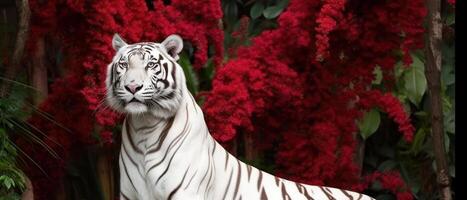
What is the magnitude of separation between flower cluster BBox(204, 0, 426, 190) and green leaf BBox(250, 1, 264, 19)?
1722mm

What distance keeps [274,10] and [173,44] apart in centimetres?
310

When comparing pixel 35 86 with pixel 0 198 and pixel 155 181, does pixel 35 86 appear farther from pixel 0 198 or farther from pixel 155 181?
pixel 155 181

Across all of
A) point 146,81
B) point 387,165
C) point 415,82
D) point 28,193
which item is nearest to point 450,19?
point 415,82

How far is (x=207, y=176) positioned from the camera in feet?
15.1

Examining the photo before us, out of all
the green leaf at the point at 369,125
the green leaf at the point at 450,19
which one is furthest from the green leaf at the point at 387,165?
the green leaf at the point at 450,19

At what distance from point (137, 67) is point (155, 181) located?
559 mm

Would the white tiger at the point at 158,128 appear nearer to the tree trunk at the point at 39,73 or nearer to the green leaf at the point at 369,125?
the tree trunk at the point at 39,73

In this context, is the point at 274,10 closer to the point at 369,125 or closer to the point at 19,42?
the point at 369,125

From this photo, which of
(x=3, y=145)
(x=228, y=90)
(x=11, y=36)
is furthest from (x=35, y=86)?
(x=228, y=90)

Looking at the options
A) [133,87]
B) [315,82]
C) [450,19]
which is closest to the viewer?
[133,87]

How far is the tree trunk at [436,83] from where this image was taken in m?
5.65

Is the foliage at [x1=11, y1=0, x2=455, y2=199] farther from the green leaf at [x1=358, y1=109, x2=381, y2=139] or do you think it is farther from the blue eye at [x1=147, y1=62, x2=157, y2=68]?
the green leaf at [x1=358, y1=109, x2=381, y2=139]

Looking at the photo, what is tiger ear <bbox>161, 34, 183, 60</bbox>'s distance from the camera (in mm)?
4555

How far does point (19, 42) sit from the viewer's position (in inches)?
219
